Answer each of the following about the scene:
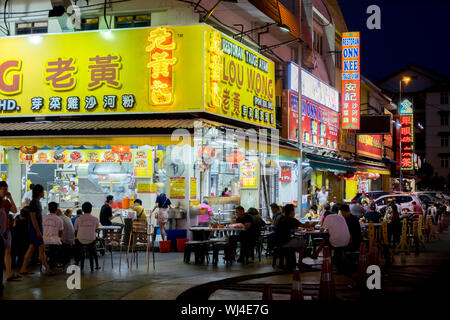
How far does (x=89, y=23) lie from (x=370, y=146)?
29307 mm

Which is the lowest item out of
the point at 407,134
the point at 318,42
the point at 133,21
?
the point at 407,134

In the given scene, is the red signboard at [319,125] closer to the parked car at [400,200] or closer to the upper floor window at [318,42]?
the upper floor window at [318,42]

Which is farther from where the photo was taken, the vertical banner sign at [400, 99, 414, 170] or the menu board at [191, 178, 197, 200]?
the vertical banner sign at [400, 99, 414, 170]

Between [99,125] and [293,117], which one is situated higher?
[293,117]

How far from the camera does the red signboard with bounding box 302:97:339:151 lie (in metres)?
29.0

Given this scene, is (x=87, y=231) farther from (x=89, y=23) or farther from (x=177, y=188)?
(x=89, y=23)

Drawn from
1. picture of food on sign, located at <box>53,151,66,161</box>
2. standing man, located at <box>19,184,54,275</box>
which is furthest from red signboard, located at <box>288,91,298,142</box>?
standing man, located at <box>19,184,54,275</box>

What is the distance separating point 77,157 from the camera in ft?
67.7

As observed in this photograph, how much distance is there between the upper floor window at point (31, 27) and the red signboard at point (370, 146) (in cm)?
2507

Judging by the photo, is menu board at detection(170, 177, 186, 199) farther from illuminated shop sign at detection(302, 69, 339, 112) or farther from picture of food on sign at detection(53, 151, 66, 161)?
illuminated shop sign at detection(302, 69, 339, 112)

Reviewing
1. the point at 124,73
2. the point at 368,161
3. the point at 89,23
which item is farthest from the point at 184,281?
the point at 368,161

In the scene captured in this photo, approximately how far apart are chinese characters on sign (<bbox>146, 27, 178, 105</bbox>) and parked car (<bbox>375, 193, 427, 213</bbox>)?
15017 millimetres

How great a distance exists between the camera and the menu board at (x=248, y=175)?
23.7m
